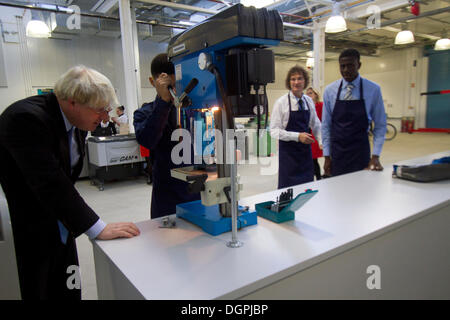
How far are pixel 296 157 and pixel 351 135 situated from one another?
1.53 ft

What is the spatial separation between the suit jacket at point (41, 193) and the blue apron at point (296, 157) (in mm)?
1688

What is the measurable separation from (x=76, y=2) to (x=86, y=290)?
16.6ft

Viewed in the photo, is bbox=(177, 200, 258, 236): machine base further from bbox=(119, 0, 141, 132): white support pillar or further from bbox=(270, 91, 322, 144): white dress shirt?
bbox=(119, 0, 141, 132): white support pillar

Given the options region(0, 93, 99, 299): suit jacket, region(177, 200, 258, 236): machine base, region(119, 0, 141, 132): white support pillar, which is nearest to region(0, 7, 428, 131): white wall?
region(119, 0, 141, 132): white support pillar

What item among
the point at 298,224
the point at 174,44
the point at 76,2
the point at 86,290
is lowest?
the point at 86,290

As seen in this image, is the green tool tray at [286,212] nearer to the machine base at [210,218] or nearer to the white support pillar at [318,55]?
the machine base at [210,218]

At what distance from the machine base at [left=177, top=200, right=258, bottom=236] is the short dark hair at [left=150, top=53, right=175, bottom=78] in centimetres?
60

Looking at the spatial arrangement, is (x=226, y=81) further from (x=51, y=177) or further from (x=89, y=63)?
(x=89, y=63)

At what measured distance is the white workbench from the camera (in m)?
0.76

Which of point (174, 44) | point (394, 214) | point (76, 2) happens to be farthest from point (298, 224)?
point (76, 2)

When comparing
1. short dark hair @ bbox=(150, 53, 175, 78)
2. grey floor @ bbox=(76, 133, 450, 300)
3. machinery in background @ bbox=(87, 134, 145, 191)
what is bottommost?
grey floor @ bbox=(76, 133, 450, 300)

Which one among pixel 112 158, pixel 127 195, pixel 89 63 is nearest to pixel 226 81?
pixel 127 195

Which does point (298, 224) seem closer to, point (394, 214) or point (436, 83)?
point (394, 214)

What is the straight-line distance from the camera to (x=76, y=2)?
5156mm
